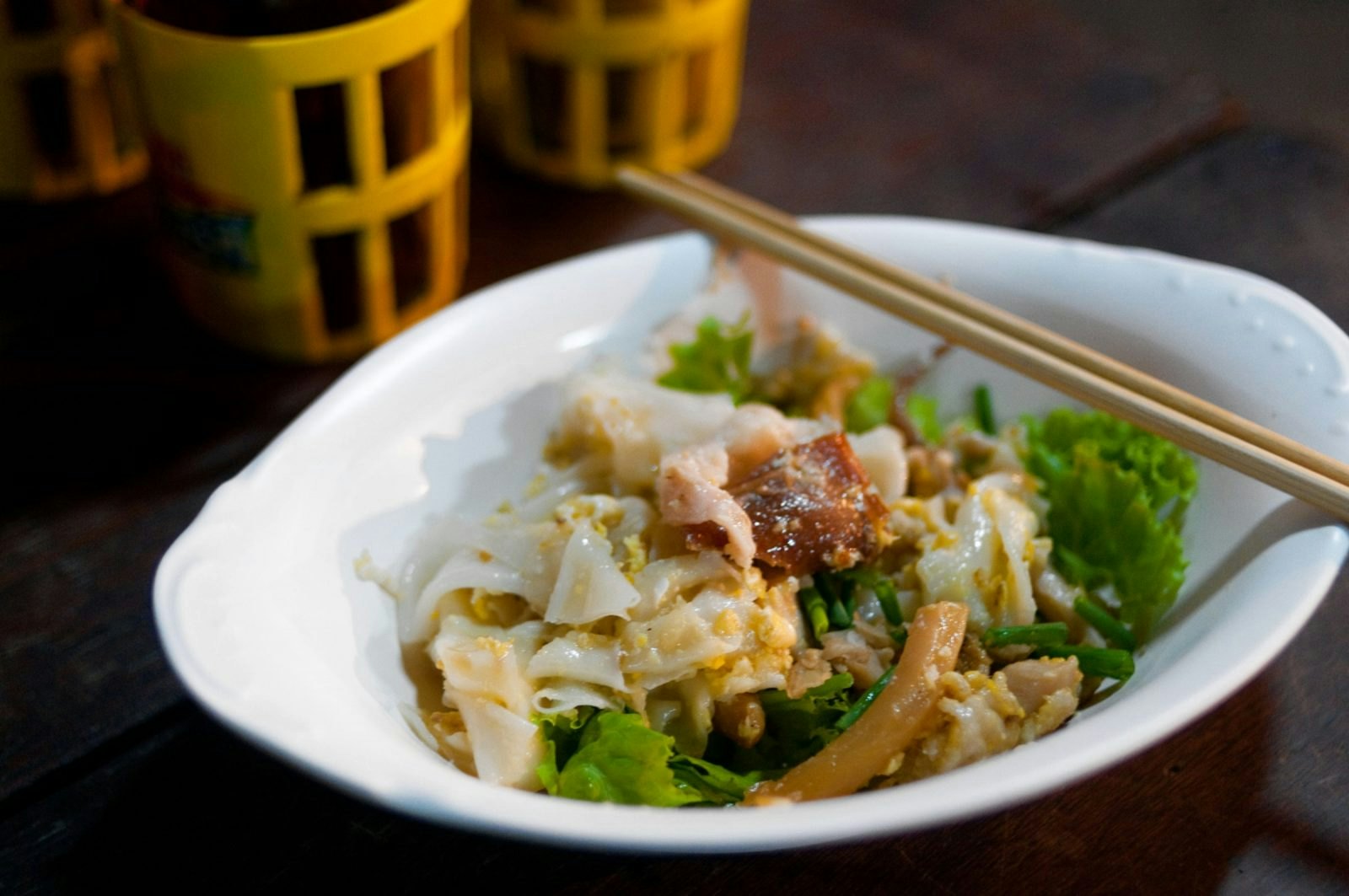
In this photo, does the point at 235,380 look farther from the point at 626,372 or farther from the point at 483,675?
the point at 483,675

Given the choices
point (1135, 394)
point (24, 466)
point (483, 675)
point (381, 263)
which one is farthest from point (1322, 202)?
point (24, 466)

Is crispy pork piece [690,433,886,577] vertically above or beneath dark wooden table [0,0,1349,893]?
above

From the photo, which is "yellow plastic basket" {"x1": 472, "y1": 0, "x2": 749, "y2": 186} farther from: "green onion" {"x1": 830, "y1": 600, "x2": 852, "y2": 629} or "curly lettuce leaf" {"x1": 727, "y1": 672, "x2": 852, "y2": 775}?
→ "curly lettuce leaf" {"x1": 727, "y1": 672, "x2": 852, "y2": 775}

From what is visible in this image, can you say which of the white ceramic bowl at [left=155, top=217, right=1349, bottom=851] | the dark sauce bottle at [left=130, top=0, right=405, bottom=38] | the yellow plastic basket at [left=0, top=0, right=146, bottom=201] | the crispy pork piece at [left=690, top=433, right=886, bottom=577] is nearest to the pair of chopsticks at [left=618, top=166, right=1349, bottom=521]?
the white ceramic bowl at [left=155, top=217, right=1349, bottom=851]

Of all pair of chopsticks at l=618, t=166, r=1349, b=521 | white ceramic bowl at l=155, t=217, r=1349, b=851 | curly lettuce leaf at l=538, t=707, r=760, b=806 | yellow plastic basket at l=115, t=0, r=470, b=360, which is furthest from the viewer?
yellow plastic basket at l=115, t=0, r=470, b=360

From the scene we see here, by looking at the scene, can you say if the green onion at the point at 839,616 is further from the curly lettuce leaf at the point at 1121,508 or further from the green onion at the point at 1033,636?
the curly lettuce leaf at the point at 1121,508

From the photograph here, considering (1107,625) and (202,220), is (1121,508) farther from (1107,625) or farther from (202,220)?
(202,220)

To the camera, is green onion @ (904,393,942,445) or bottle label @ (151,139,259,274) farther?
bottle label @ (151,139,259,274)

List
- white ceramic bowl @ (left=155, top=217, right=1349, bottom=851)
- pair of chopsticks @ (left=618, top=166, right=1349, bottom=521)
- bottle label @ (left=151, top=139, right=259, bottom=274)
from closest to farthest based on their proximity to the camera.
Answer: white ceramic bowl @ (left=155, top=217, right=1349, bottom=851) < pair of chopsticks @ (left=618, top=166, right=1349, bottom=521) < bottle label @ (left=151, top=139, right=259, bottom=274)

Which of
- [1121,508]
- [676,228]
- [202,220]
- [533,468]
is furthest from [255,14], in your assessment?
[1121,508]
